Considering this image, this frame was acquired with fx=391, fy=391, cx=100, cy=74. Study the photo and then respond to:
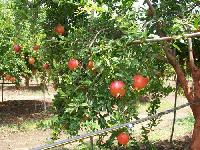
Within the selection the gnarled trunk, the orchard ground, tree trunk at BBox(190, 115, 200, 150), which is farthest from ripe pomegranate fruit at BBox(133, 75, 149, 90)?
tree trunk at BBox(190, 115, 200, 150)

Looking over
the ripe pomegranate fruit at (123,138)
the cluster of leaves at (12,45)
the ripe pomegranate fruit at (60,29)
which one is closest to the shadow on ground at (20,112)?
the cluster of leaves at (12,45)

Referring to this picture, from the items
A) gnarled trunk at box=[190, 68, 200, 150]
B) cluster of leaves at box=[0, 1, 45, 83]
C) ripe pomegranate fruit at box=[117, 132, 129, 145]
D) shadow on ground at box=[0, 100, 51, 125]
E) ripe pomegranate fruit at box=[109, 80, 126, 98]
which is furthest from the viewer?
shadow on ground at box=[0, 100, 51, 125]

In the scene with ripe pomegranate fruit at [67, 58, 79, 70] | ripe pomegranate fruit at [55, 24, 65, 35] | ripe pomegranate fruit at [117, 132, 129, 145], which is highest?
ripe pomegranate fruit at [55, 24, 65, 35]

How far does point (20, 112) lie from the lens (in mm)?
12836

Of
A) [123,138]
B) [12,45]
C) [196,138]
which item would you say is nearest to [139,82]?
[123,138]

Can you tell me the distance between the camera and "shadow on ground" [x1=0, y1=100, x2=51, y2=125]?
37.8ft

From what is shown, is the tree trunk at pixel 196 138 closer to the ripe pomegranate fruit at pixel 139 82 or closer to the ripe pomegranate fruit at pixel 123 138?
the ripe pomegranate fruit at pixel 123 138

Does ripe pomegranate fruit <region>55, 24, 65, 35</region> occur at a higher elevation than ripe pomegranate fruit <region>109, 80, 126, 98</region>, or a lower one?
higher

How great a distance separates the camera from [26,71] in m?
11.6

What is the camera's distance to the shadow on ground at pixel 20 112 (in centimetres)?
1151

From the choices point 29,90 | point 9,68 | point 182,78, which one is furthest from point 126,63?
point 29,90

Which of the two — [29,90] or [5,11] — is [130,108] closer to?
[5,11]

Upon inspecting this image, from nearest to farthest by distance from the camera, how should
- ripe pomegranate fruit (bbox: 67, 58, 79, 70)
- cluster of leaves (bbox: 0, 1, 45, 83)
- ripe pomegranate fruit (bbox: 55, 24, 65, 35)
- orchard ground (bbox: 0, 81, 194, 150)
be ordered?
ripe pomegranate fruit (bbox: 67, 58, 79, 70)
ripe pomegranate fruit (bbox: 55, 24, 65, 35)
orchard ground (bbox: 0, 81, 194, 150)
cluster of leaves (bbox: 0, 1, 45, 83)

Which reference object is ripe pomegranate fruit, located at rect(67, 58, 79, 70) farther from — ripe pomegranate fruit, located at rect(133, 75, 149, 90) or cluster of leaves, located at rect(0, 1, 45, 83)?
cluster of leaves, located at rect(0, 1, 45, 83)
